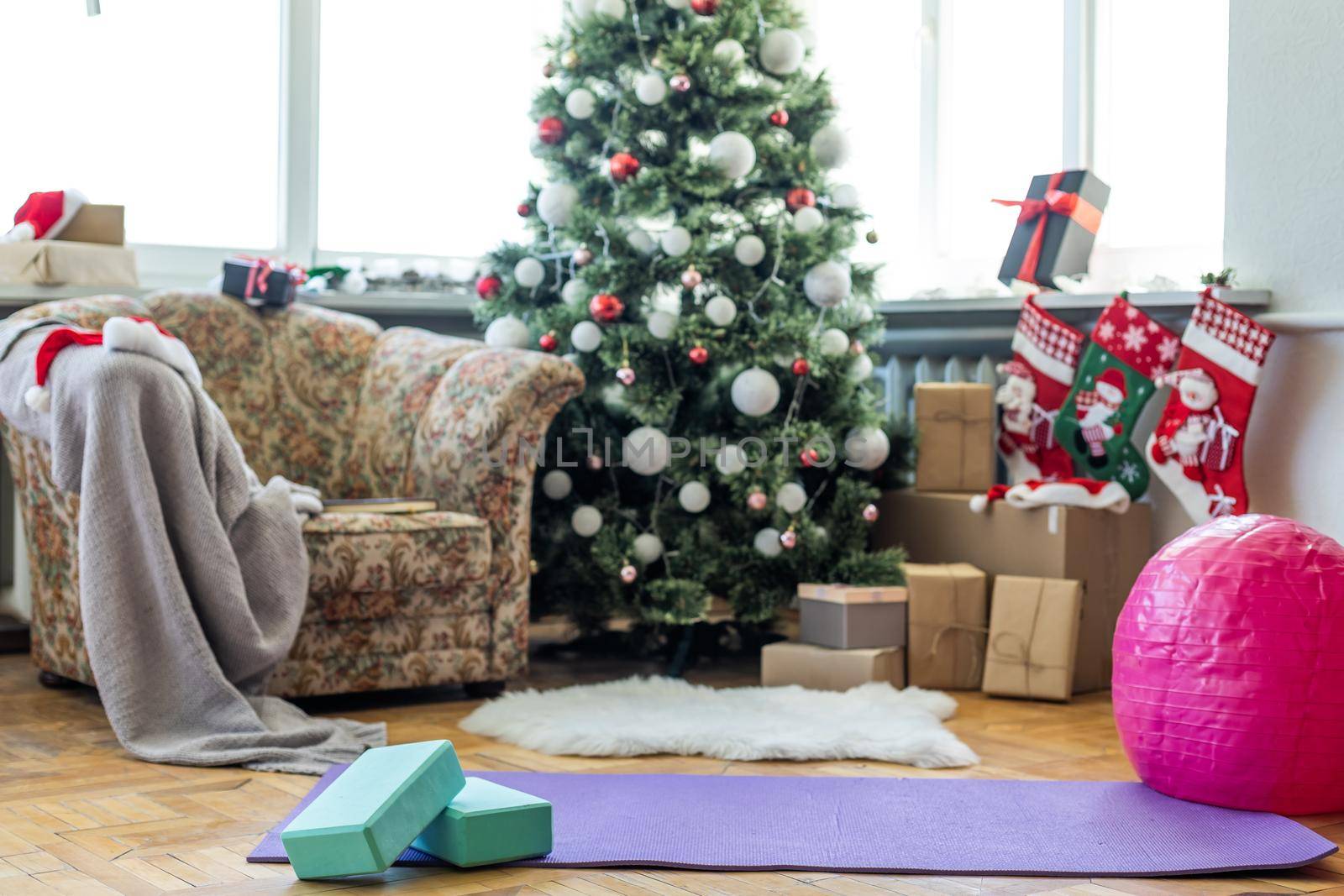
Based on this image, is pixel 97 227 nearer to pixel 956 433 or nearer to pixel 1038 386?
pixel 956 433

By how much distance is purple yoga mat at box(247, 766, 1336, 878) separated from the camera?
1804mm

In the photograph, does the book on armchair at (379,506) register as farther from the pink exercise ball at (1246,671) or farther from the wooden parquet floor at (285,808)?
the pink exercise ball at (1246,671)

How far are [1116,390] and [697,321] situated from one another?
96 centimetres

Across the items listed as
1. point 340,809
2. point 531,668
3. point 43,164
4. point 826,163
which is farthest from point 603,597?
point 43,164

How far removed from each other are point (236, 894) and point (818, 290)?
190 cm

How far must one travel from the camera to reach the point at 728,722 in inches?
103

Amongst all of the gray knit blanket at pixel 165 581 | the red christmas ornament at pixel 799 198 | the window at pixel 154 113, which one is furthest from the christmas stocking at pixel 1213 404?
the window at pixel 154 113

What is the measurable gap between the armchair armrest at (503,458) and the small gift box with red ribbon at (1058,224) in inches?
49.3

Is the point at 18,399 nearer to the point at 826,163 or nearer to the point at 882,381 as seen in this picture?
the point at 826,163

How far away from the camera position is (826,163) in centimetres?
328

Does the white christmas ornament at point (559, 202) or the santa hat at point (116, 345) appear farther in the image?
the white christmas ornament at point (559, 202)

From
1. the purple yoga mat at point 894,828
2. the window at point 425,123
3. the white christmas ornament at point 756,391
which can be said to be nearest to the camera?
the purple yoga mat at point 894,828

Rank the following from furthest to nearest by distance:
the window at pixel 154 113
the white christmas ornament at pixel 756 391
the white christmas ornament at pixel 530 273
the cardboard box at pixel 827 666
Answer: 1. the window at pixel 154 113
2. the white christmas ornament at pixel 530 273
3. the white christmas ornament at pixel 756 391
4. the cardboard box at pixel 827 666

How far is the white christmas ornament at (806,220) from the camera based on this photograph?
319cm
